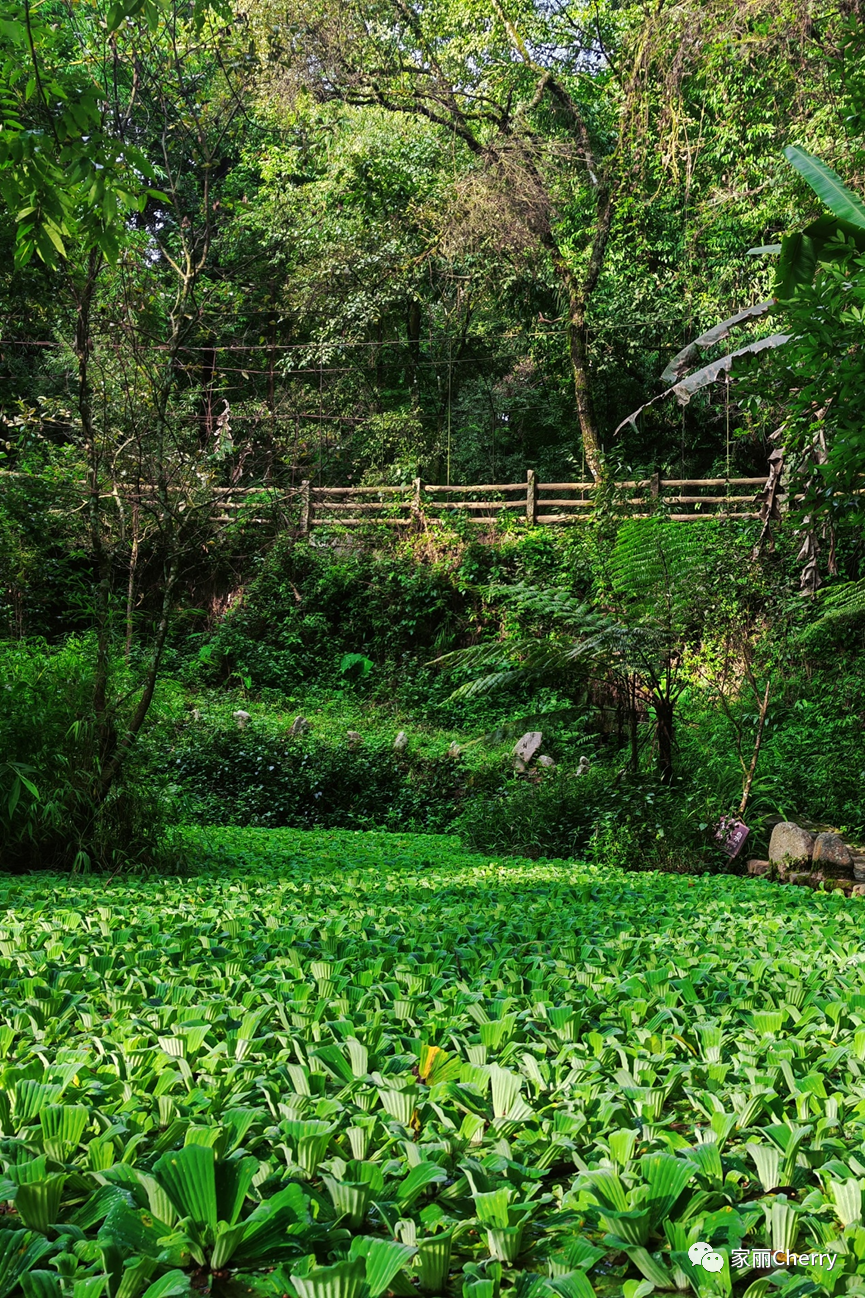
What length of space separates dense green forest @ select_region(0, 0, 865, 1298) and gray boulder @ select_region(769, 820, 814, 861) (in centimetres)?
3

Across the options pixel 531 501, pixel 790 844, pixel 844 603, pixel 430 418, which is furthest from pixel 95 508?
pixel 430 418

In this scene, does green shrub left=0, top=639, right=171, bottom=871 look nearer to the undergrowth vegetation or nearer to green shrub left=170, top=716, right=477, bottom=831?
the undergrowth vegetation

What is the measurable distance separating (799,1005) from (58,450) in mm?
7524

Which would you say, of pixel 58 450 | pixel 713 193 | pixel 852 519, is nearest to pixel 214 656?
pixel 58 450

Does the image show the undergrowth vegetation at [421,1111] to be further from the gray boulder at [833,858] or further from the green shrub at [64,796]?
the gray boulder at [833,858]

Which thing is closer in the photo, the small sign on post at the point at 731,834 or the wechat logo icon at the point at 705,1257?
the wechat logo icon at the point at 705,1257

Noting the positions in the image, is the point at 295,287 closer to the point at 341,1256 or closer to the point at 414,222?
the point at 414,222

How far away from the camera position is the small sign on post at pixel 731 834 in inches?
215

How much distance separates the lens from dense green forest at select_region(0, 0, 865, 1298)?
1.17 metres

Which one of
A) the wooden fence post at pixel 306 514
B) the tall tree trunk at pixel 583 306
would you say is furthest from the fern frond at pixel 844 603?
the wooden fence post at pixel 306 514

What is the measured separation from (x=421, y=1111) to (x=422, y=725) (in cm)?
1112

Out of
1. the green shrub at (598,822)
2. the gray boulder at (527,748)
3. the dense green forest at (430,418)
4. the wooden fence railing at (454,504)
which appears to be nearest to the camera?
the dense green forest at (430,418)

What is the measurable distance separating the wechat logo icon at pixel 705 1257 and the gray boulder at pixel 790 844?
4387 mm

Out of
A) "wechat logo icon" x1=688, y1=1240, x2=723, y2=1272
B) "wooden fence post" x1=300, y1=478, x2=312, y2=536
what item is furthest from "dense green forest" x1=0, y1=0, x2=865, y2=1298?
"wooden fence post" x1=300, y1=478, x2=312, y2=536
